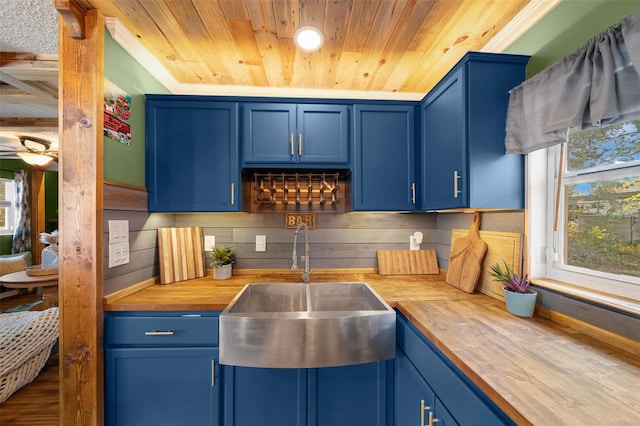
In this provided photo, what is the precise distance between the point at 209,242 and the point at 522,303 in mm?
1996

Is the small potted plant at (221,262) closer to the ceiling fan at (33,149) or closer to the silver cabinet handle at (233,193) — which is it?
the silver cabinet handle at (233,193)

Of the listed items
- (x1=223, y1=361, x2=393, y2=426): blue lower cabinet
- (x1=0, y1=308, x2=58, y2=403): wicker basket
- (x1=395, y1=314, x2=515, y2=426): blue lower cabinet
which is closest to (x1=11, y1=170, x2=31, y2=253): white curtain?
(x1=0, y1=308, x2=58, y2=403): wicker basket

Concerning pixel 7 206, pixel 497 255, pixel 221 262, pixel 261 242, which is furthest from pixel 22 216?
pixel 497 255

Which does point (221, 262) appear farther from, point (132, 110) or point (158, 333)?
point (132, 110)

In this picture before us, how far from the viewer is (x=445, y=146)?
4.94 feet

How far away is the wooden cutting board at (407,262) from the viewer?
2049 mm

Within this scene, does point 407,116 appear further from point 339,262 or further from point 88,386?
point 88,386

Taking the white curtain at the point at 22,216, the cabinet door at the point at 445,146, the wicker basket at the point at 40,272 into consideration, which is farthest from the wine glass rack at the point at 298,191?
the white curtain at the point at 22,216

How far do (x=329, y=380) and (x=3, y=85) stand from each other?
135 inches

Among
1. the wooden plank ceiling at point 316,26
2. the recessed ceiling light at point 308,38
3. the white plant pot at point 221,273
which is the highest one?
the wooden plank ceiling at point 316,26

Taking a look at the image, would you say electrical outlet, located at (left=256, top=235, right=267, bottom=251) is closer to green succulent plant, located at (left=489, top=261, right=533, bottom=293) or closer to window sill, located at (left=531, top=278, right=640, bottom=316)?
green succulent plant, located at (left=489, top=261, right=533, bottom=293)

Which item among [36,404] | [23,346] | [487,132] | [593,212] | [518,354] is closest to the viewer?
[518,354]

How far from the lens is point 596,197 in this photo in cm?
110

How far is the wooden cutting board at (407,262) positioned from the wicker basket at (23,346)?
2764mm
